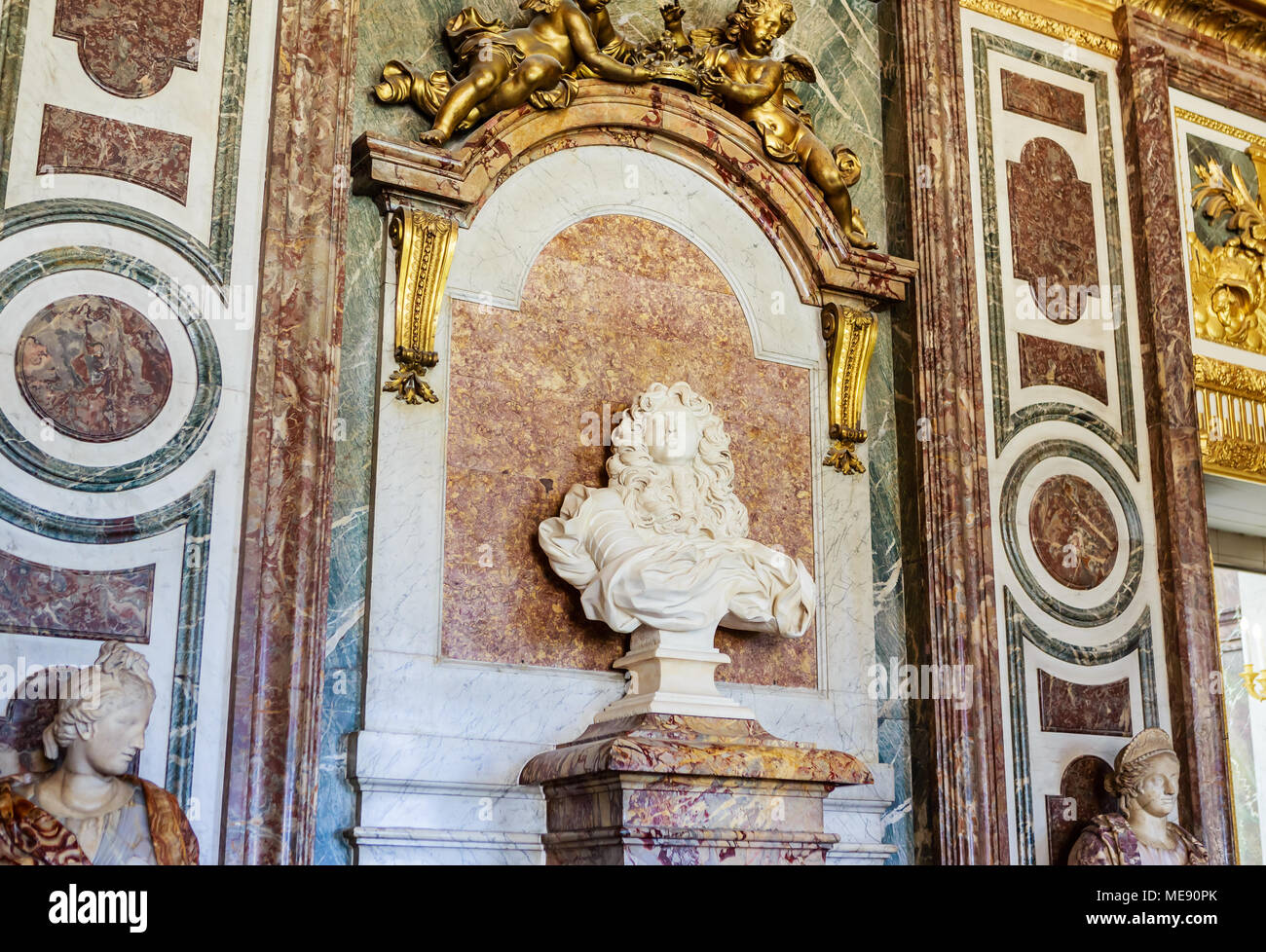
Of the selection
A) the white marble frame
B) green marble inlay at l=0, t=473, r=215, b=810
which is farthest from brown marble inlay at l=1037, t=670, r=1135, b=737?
green marble inlay at l=0, t=473, r=215, b=810

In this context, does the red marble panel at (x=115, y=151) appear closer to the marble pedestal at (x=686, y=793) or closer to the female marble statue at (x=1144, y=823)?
the marble pedestal at (x=686, y=793)

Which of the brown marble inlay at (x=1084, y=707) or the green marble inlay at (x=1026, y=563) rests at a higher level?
the green marble inlay at (x=1026, y=563)

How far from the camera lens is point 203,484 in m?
5.47

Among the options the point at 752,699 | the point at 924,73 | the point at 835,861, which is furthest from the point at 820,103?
the point at 835,861

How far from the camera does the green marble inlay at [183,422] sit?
5168mm

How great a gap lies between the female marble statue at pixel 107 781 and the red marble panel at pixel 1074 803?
406cm

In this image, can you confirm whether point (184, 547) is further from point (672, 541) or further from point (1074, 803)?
point (1074, 803)

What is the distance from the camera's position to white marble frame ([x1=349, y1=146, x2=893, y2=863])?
18.6 ft

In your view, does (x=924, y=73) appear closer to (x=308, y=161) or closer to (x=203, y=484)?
(x=308, y=161)

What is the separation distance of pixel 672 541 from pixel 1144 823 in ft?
8.40

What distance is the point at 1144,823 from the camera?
6.67 meters

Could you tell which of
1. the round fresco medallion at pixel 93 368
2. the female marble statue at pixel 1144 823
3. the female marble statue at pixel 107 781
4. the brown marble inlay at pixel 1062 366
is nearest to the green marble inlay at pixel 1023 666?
the female marble statue at pixel 1144 823

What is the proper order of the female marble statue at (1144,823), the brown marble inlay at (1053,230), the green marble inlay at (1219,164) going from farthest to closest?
the green marble inlay at (1219,164)
the brown marble inlay at (1053,230)
the female marble statue at (1144,823)

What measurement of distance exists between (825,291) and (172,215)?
308 cm
